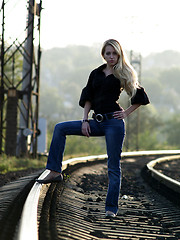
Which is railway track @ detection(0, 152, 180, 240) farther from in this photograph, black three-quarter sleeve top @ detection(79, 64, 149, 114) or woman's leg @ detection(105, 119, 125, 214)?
black three-quarter sleeve top @ detection(79, 64, 149, 114)

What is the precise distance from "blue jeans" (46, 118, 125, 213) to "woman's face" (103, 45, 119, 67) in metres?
0.60

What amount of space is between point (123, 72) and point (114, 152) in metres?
0.84

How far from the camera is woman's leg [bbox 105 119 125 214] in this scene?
4.08 m

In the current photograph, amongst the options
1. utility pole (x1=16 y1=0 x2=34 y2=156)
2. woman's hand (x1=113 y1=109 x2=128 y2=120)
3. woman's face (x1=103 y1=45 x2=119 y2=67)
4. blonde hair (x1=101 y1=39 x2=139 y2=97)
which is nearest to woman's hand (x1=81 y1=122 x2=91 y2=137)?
woman's hand (x1=113 y1=109 x2=128 y2=120)

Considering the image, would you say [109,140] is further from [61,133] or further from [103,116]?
[61,133]

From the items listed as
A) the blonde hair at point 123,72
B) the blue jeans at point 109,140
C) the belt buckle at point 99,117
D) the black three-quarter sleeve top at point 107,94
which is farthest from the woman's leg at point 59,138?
the blonde hair at point 123,72

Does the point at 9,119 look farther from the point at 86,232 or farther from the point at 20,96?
the point at 86,232

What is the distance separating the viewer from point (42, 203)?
4242 millimetres

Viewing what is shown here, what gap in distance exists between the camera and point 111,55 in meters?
4.09

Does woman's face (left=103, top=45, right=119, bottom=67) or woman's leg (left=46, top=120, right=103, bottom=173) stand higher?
woman's face (left=103, top=45, right=119, bottom=67)

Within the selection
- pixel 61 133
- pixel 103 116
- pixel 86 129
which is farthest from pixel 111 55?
pixel 61 133

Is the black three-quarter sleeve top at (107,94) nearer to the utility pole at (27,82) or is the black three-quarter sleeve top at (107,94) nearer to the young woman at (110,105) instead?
the young woman at (110,105)

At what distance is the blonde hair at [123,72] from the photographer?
4.05 m

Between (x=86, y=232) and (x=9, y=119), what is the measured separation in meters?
12.2
